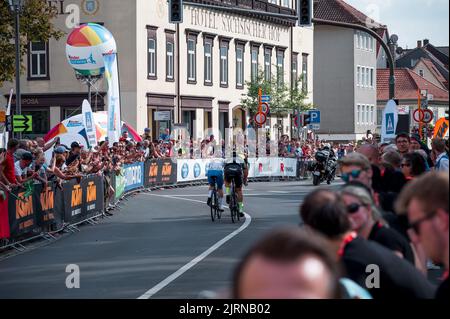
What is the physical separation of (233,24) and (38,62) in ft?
44.1

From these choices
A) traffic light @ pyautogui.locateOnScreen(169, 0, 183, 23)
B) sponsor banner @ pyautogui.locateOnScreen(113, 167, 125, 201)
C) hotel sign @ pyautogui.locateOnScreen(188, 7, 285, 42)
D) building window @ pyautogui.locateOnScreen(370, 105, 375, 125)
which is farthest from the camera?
building window @ pyautogui.locateOnScreen(370, 105, 375, 125)

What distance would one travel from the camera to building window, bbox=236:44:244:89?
64.8 meters

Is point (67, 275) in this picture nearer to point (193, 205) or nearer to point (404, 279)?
point (404, 279)

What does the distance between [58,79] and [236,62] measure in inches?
530

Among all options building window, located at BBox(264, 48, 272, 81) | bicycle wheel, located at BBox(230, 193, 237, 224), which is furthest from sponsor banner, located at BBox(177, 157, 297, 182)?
bicycle wheel, located at BBox(230, 193, 237, 224)

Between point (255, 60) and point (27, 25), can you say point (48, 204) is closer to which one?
point (27, 25)

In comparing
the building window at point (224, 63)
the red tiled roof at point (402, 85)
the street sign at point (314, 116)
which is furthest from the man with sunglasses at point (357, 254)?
the red tiled roof at point (402, 85)

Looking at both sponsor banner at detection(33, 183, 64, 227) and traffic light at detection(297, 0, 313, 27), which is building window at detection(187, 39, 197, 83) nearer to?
traffic light at detection(297, 0, 313, 27)

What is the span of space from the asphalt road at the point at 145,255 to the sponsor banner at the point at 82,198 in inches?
15.8

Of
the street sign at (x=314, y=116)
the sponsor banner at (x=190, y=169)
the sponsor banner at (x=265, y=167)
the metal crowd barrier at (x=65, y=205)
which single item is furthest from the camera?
the street sign at (x=314, y=116)

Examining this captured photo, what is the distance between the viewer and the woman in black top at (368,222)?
21.1 ft

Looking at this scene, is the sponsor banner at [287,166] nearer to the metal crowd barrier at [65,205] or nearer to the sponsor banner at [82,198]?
the metal crowd barrier at [65,205]

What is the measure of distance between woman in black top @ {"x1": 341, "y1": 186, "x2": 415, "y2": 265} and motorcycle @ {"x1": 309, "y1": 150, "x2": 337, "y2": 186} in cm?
3863
